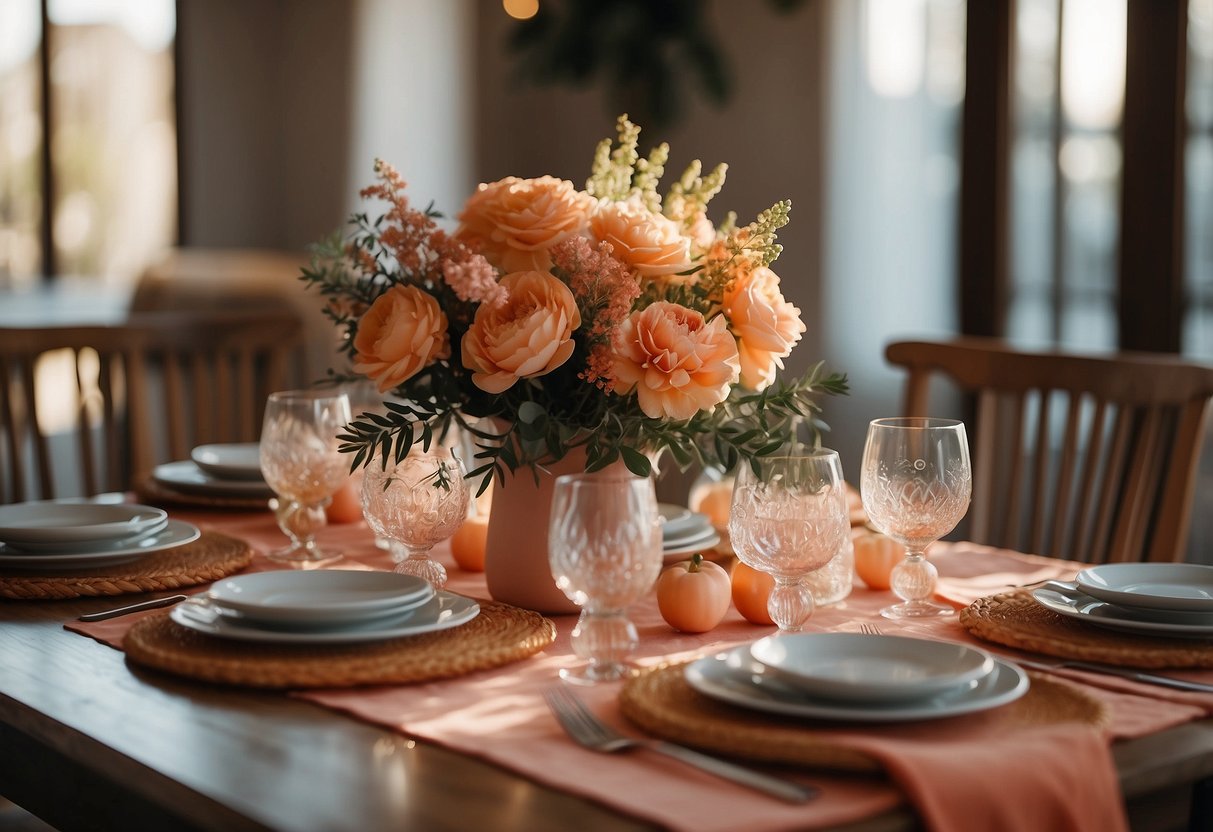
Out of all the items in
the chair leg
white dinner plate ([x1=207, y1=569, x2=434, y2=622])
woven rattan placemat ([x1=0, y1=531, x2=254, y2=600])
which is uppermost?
white dinner plate ([x1=207, y1=569, x2=434, y2=622])

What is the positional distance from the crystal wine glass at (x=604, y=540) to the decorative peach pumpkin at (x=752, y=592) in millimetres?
213

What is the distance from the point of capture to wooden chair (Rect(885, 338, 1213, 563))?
5.73ft

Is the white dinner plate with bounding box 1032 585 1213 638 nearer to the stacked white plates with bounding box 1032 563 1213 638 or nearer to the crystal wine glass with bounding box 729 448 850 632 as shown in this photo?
the stacked white plates with bounding box 1032 563 1213 638

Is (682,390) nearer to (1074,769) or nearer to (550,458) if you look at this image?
(550,458)

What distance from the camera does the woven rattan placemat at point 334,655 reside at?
1032 mm

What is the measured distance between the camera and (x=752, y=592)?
1238mm

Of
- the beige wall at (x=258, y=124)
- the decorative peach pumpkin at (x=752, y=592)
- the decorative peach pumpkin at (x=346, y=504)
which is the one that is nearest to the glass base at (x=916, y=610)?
the decorative peach pumpkin at (x=752, y=592)

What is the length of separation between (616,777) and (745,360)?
1.70 feet

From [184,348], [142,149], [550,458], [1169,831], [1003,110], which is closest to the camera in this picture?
[1169,831]

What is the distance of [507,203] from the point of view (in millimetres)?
1226

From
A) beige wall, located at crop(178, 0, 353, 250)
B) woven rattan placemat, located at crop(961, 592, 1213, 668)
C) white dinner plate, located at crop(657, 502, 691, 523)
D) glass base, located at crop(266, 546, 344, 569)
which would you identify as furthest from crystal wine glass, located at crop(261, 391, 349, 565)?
beige wall, located at crop(178, 0, 353, 250)

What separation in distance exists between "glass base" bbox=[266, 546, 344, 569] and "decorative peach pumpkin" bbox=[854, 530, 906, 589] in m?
0.57

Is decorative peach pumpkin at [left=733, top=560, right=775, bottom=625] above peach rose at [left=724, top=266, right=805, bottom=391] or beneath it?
beneath

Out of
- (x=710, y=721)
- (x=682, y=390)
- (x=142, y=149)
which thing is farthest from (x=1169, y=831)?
(x=142, y=149)
